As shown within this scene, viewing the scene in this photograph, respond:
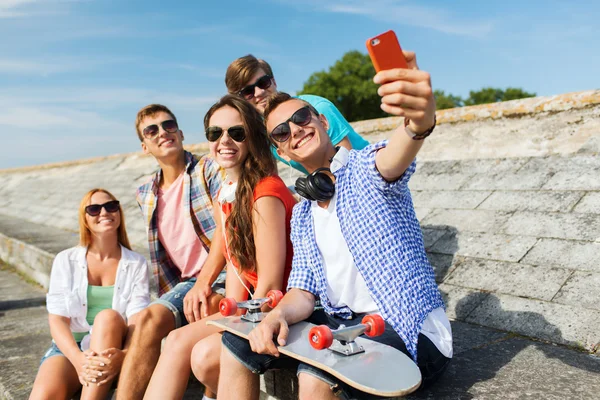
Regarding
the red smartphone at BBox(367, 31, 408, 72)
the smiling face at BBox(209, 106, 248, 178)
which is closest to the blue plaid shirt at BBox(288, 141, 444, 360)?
the red smartphone at BBox(367, 31, 408, 72)

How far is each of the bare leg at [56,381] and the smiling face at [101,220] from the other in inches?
32.2

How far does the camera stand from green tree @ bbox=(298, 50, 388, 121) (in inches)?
1555

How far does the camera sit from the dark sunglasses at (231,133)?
2.83 meters

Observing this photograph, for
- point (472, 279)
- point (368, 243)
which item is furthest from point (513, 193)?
point (368, 243)

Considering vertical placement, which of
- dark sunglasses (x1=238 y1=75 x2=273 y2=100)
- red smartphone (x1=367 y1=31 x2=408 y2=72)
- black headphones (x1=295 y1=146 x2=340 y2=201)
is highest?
dark sunglasses (x1=238 y1=75 x2=273 y2=100)

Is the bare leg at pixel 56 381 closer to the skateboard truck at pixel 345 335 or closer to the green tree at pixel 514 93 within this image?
the skateboard truck at pixel 345 335

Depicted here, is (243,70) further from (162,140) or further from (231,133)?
(231,133)

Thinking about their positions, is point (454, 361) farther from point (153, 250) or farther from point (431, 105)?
point (153, 250)

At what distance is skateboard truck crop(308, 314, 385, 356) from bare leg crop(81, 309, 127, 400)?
5.15ft

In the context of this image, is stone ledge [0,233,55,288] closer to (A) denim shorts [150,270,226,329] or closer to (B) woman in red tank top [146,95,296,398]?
(A) denim shorts [150,270,226,329]

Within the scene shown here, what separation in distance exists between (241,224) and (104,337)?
1.07m

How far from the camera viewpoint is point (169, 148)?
346 cm

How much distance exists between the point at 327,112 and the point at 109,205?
1571 millimetres

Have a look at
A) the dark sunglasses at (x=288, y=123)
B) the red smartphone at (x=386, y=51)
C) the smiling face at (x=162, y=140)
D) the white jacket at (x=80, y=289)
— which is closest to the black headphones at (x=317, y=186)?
the dark sunglasses at (x=288, y=123)
